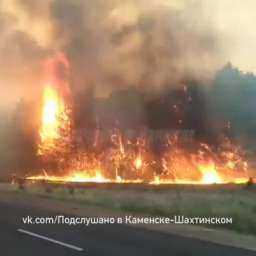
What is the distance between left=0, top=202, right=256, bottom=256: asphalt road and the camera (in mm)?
11297

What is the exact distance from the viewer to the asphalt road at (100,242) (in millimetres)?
11297

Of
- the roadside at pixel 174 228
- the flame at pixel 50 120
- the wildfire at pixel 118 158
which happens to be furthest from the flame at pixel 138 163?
the roadside at pixel 174 228

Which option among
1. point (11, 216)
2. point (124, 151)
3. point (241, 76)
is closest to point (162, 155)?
point (124, 151)

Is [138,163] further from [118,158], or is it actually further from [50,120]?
[50,120]

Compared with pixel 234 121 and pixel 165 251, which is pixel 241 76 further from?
pixel 165 251

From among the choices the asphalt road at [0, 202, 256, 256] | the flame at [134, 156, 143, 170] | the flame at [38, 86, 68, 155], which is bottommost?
the asphalt road at [0, 202, 256, 256]

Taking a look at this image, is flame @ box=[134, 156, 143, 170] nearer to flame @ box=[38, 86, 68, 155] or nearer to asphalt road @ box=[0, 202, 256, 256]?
flame @ box=[38, 86, 68, 155]

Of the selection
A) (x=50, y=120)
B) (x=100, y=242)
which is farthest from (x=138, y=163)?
(x=100, y=242)

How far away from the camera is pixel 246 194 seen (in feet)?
110

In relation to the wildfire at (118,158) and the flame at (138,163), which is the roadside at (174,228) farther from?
the flame at (138,163)

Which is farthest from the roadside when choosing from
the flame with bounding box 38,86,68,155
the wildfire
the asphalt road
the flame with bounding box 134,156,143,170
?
the flame with bounding box 134,156,143,170

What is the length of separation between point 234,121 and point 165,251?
52706mm

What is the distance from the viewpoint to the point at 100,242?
40.9 ft

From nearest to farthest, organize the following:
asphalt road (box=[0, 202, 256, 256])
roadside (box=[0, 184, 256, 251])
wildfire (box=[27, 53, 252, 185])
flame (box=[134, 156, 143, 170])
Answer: asphalt road (box=[0, 202, 256, 256]) < roadside (box=[0, 184, 256, 251]) < wildfire (box=[27, 53, 252, 185]) < flame (box=[134, 156, 143, 170])
